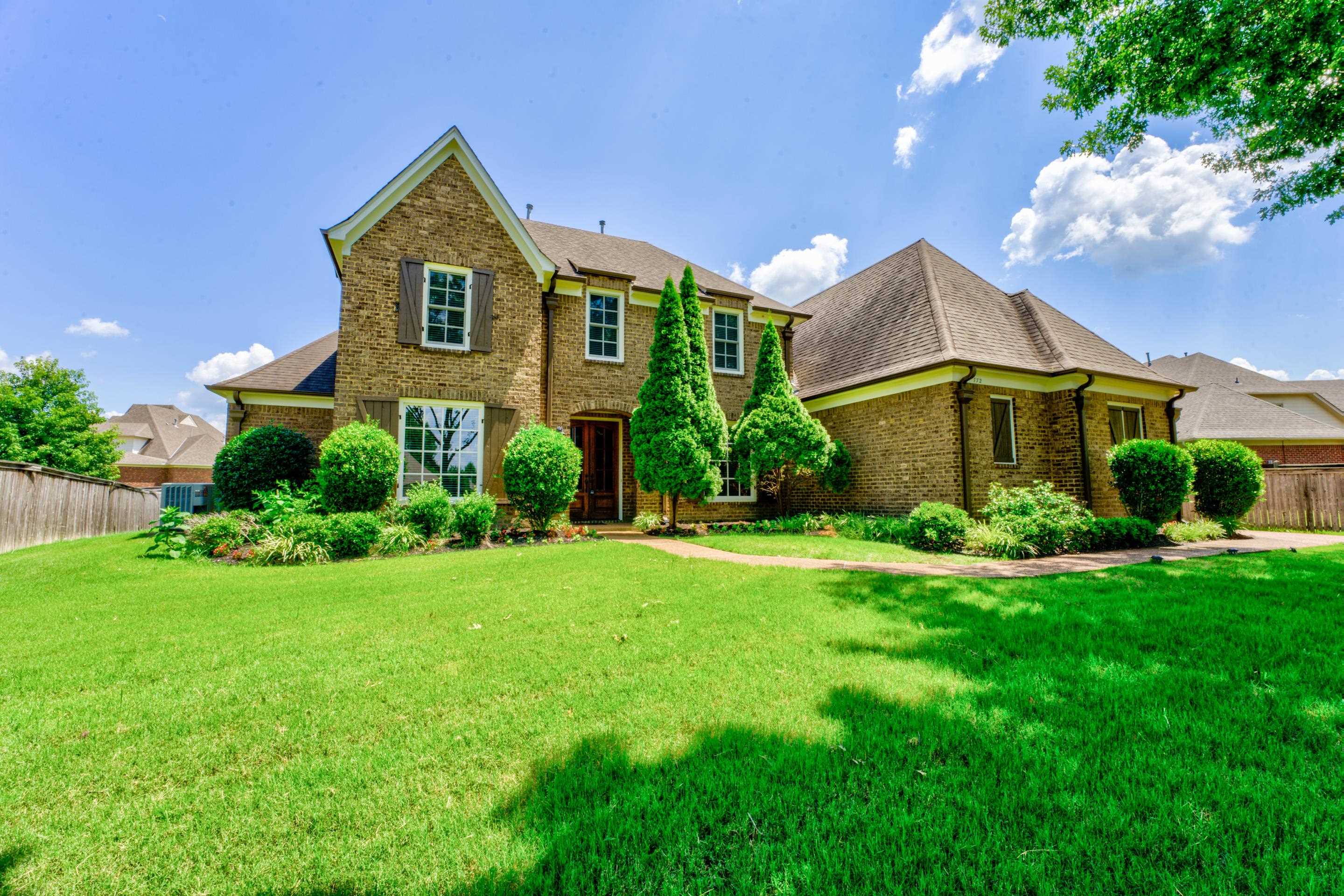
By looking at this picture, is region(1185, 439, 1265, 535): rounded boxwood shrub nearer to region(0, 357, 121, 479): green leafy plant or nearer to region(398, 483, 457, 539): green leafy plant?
Answer: region(398, 483, 457, 539): green leafy plant

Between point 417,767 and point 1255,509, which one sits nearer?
point 417,767

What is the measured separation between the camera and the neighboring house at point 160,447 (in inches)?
1270

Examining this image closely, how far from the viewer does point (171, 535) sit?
327 inches

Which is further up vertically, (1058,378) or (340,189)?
(340,189)

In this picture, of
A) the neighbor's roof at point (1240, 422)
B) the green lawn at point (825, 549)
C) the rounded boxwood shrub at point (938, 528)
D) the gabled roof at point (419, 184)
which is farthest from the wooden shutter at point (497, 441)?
the neighbor's roof at point (1240, 422)

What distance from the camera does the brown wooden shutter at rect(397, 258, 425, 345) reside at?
10953mm

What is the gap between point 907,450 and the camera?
37.7 feet

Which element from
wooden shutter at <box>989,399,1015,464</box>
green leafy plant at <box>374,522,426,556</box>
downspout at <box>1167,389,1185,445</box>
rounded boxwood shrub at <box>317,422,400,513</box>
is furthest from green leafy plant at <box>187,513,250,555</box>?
downspout at <box>1167,389,1185,445</box>

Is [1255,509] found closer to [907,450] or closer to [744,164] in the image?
[907,450]

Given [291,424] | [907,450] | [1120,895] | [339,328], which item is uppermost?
[339,328]

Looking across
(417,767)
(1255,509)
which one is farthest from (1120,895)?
(1255,509)

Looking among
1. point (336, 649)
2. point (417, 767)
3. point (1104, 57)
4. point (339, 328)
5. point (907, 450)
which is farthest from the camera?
point (907, 450)

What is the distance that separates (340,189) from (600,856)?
1462cm

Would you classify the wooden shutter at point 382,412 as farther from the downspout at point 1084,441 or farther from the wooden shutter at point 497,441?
the downspout at point 1084,441
